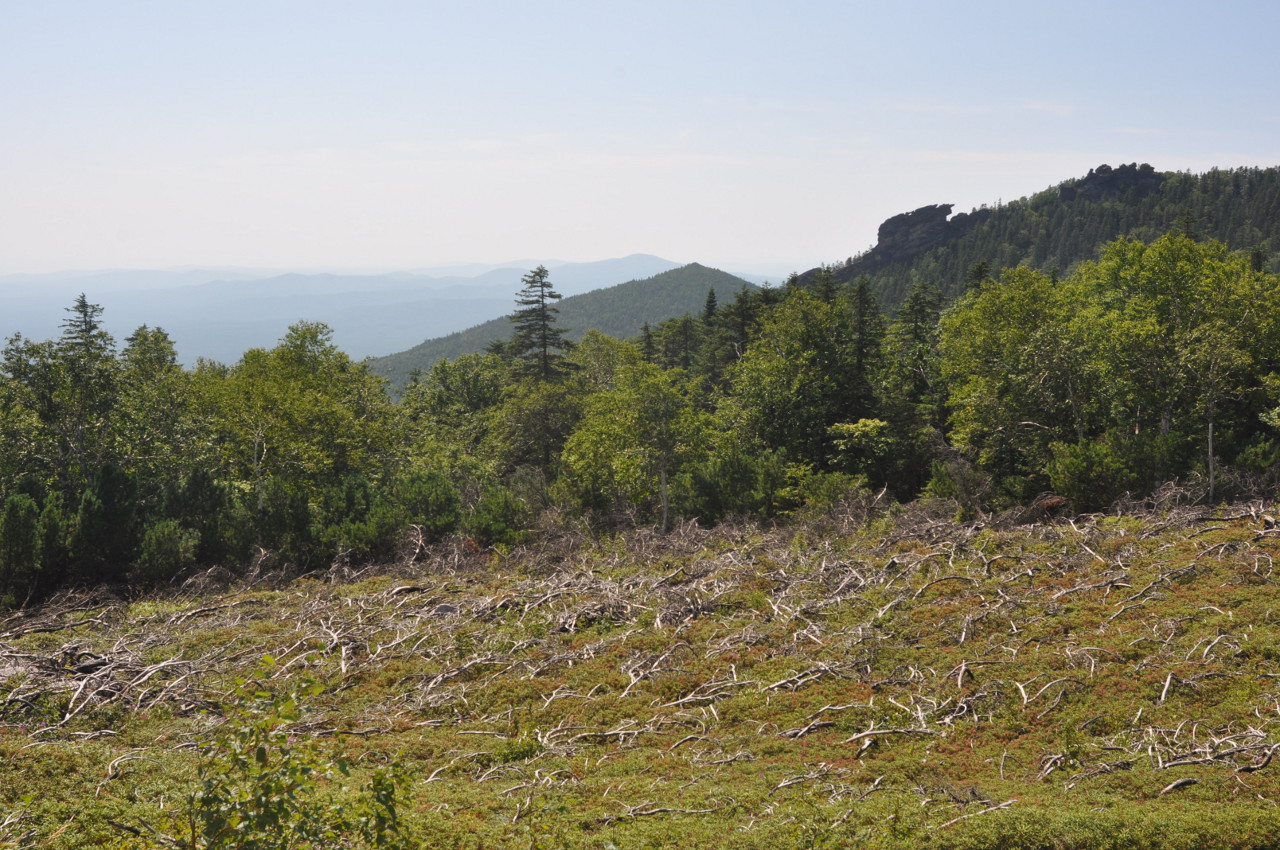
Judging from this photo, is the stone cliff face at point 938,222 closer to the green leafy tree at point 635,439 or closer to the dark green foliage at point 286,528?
the green leafy tree at point 635,439

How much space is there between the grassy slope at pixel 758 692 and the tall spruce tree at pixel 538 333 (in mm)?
29279

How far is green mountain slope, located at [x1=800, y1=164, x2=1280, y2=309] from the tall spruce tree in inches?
3241

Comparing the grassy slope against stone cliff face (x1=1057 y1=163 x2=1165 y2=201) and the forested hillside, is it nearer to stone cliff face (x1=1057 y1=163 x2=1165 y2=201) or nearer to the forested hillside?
the forested hillside

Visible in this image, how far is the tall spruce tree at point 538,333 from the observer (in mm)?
44812

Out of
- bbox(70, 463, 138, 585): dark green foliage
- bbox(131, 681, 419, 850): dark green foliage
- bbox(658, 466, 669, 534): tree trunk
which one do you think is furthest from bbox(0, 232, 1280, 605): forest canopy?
bbox(131, 681, 419, 850): dark green foliage

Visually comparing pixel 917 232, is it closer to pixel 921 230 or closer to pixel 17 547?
pixel 921 230

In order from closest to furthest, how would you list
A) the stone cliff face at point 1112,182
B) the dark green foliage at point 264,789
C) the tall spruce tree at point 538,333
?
the dark green foliage at point 264,789
the tall spruce tree at point 538,333
the stone cliff face at point 1112,182

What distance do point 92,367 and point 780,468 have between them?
22551 mm

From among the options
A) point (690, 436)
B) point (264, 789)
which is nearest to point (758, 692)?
point (264, 789)

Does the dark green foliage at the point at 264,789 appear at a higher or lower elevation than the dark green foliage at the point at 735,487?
higher

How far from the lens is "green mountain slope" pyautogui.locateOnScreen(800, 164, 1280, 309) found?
129 meters

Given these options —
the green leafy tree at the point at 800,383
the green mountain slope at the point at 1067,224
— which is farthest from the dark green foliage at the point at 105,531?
the green mountain slope at the point at 1067,224

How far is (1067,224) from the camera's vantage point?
472 feet

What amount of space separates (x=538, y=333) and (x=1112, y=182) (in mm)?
162406
